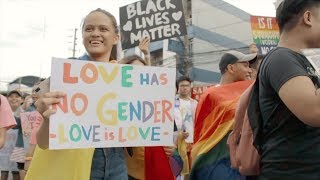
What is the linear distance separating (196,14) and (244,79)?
2689cm

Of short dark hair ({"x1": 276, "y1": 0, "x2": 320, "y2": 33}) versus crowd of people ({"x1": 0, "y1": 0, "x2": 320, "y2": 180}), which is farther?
short dark hair ({"x1": 276, "y1": 0, "x2": 320, "y2": 33})

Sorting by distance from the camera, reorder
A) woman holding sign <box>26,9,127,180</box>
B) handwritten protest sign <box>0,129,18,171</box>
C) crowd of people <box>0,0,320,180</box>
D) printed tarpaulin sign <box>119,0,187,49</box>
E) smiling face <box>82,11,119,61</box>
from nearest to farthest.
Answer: crowd of people <box>0,0,320,180</box> → woman holding sign <box>26,9,127,180</box> → smiling face <box>82,11,119,61</box> → printed tarpaulin sign <box>119,0,187,49</box> → handwritten protest sign <box>0,129,18,171</box>

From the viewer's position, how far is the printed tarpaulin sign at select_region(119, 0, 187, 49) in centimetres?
675

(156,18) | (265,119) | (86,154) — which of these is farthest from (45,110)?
(156,18)

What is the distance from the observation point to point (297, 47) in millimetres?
2137

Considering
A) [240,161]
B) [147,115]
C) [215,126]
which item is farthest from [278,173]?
[215,126]

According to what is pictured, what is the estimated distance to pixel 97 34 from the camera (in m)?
2.67

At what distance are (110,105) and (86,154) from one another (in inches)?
11.3

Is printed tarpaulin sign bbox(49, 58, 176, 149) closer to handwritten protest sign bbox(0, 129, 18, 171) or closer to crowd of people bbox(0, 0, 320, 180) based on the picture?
crowd of people bbox(0, 0, 320, 180)

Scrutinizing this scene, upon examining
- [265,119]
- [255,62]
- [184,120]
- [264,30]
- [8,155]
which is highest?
[264,30]

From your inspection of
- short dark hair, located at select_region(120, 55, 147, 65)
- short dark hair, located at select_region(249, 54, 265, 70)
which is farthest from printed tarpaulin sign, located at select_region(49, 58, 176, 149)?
short dark hair, located at select_region(249, 54, 265, 70)

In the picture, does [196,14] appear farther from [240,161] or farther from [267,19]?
[240,161]

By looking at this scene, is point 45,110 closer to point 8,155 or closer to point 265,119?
point 265,119

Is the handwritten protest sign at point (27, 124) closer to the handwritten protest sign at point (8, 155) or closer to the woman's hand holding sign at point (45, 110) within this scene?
the handwritten protest sign at point (8, 155)
